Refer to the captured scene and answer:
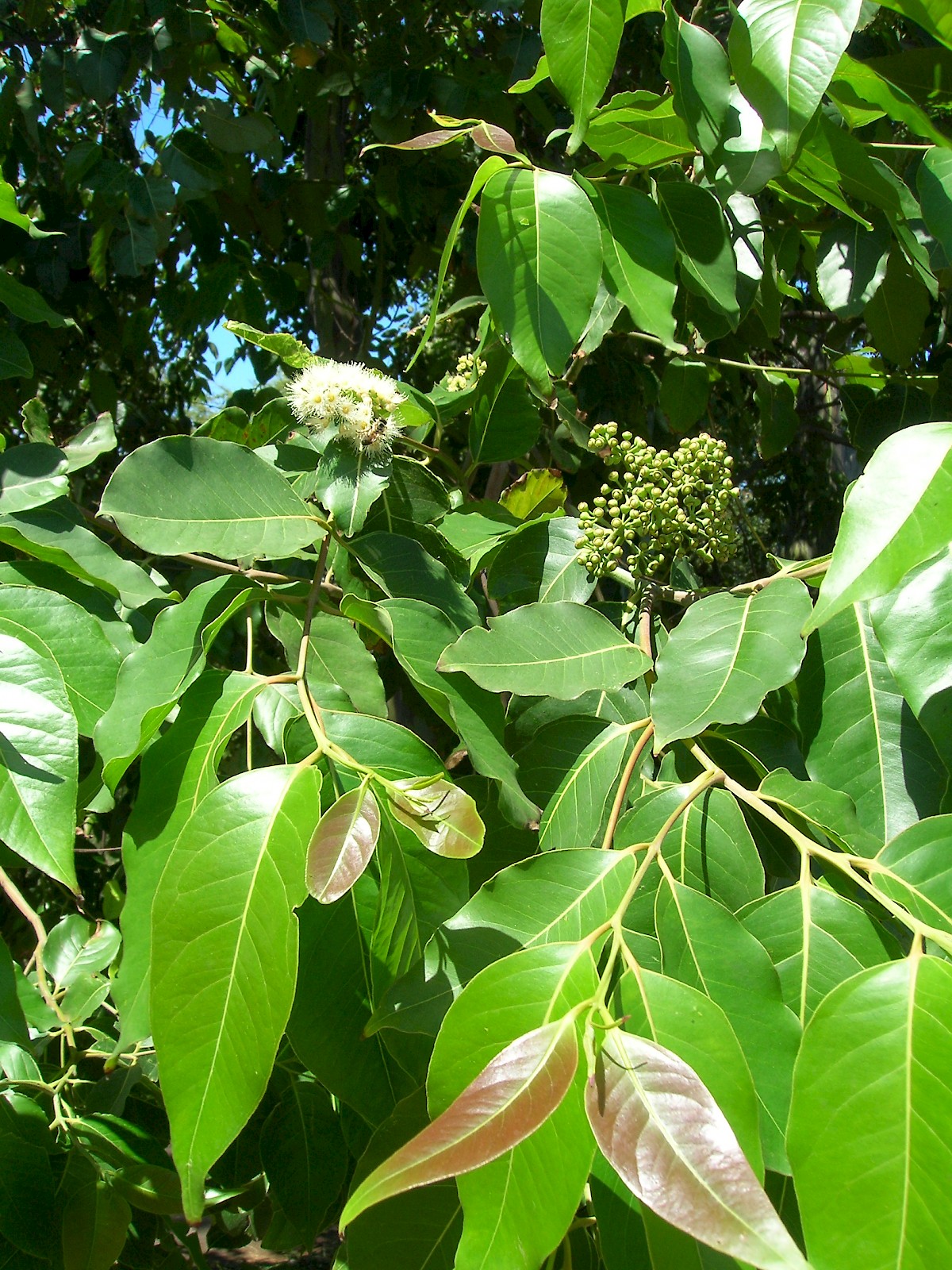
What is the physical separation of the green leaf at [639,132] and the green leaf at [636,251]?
2.4 inches

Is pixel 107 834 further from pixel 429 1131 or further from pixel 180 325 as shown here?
pixel 429 1131

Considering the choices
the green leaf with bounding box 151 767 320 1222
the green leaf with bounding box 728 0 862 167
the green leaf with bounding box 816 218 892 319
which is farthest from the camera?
the green leaf with bounding box 816 218 892 319

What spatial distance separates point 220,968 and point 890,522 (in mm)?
457

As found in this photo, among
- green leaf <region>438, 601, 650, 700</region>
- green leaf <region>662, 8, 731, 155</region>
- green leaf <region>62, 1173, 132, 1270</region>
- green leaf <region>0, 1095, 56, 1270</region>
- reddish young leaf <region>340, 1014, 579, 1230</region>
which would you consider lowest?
green leaf <region>62, 1173, 132, 1270</region>

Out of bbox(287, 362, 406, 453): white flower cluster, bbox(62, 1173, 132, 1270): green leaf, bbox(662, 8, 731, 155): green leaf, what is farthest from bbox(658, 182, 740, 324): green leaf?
bbox(62, 1173, 132, 1270): green leaf

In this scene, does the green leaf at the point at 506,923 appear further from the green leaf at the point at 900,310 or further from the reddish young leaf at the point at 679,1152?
the green leaf at the point at 900,310

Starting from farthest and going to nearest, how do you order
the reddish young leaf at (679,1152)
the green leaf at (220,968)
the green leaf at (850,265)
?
the green leaf at (850,265) < the green leaf at (220,968) < the reddish young leaf at (679,1152)

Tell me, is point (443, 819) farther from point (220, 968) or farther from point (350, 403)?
point (350, 403)

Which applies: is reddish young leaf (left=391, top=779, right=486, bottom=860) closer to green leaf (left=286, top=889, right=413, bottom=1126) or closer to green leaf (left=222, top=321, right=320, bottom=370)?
green leaf (left=286, top=889, right=413, bottom=1126)

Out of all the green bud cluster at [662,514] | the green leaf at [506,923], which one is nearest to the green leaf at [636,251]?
the green bud cluster at [662,514]

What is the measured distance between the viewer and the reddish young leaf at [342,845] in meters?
0.54

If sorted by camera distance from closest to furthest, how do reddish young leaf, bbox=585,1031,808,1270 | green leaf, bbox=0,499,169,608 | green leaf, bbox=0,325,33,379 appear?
1. reddish young leaf, bbox=585,1031,808,1270
2. green leaf, bbox=0,499,169,608
3. green leaf, bbox=0,325,33,379

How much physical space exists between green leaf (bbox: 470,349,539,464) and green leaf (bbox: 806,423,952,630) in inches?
26.3

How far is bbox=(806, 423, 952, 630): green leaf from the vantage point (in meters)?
0.54
